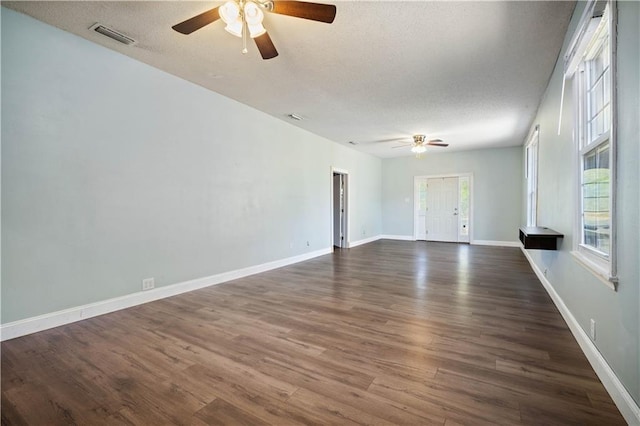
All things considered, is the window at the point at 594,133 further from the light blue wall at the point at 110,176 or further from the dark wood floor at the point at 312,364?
the light blue wall at the point at 110,176

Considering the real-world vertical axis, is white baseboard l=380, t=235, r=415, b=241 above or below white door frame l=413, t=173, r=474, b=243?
below

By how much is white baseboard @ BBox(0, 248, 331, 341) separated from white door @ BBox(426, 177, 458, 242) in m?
6.51

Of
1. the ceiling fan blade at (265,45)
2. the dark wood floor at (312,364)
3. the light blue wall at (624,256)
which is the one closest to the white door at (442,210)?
the dark wood floor at (312,364)

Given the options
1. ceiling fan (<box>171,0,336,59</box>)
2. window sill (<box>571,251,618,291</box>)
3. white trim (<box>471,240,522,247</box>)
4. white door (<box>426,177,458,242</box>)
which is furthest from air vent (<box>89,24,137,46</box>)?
white trim (<box>471,240,522,247</box>)

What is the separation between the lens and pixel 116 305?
315 cm

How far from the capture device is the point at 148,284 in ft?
11.4

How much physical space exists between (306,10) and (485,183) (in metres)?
7.99

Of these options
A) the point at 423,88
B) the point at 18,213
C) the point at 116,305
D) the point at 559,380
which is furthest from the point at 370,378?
the point at 423,88

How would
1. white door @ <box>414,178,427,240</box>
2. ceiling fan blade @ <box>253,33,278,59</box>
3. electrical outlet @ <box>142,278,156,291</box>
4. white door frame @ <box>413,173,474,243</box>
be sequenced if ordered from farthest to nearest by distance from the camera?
white door @ <box>414,178,427,240</box> → white door frame @ <box>413,173,474,243</box> → electrical outlet @ <box>142,278,156,291</box> → ceiling fan blade @ <box>253,33,278,59</box>

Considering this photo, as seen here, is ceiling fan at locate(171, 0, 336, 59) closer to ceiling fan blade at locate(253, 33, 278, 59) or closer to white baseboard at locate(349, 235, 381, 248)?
ceiling fan blade at locate(253, 33, 278, 59)

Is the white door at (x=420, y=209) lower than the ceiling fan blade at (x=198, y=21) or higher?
lower

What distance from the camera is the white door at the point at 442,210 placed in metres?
8.91

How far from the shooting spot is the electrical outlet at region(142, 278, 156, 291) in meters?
3.42

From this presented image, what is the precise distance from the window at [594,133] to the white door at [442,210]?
6.59 m
